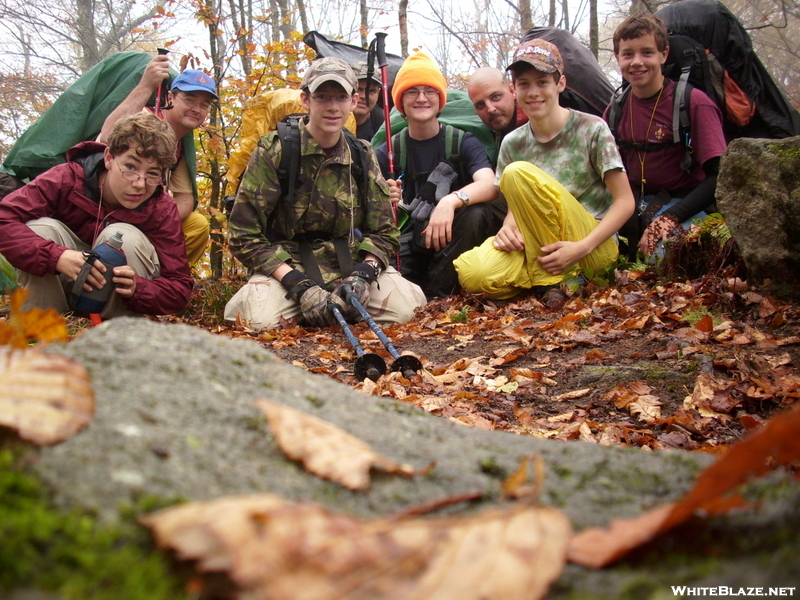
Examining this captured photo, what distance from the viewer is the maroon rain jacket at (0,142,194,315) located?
5.00 meters

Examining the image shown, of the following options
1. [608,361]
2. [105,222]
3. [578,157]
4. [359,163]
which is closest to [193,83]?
[105,222]

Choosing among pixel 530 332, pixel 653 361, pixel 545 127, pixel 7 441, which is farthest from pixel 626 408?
pixel 545 127

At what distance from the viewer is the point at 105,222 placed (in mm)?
5508

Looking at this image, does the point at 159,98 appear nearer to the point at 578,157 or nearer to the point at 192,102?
the point at 192,102

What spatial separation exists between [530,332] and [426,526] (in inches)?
162

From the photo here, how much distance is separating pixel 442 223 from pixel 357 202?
38.0 inches

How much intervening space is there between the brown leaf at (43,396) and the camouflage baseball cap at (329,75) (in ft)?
16.7

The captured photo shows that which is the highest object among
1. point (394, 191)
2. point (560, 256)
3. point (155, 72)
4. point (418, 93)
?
point (155, 72)

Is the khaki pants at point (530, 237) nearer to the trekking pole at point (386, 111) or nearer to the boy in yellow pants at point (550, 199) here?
the boy in yellow pants at point (550, 199)

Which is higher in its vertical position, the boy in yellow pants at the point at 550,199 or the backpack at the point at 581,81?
the backpack at the point at 581,81

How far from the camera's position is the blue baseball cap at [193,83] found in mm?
6047

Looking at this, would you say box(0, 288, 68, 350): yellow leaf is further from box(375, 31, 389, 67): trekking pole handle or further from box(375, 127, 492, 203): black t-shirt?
box(375, 31, 389, 67): trekking pole handle

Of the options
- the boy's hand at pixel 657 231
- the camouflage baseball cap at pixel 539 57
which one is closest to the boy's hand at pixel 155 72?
the camouflage baseball cap at pixel 539 57

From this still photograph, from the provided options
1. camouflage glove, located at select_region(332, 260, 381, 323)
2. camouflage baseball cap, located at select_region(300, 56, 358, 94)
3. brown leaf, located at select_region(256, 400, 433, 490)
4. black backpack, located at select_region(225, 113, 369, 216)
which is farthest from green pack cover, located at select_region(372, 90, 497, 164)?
brown leaf, located at select_region(256, 400, 433, 490)
